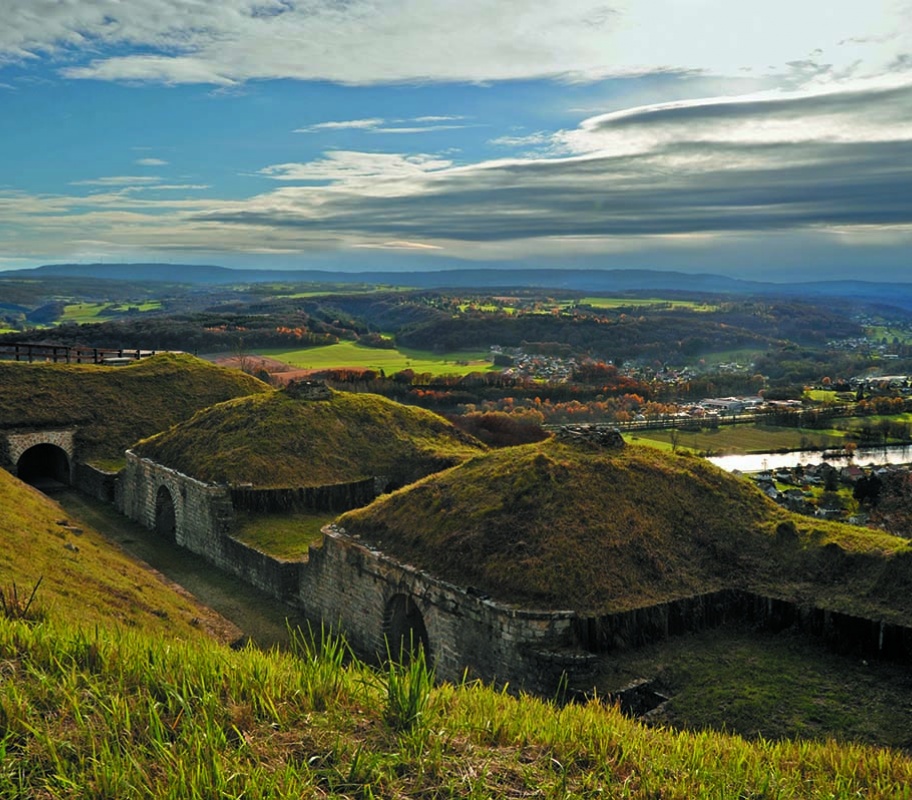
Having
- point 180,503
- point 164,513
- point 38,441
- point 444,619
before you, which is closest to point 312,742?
point 444,619

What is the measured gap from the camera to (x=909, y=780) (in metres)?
6.62

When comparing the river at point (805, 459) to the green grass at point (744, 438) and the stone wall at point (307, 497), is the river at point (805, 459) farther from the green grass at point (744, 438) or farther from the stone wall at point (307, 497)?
the stone wall at point (307, 497)

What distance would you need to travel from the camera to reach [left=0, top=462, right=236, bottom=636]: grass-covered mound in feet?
45.3

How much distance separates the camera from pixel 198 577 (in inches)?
944

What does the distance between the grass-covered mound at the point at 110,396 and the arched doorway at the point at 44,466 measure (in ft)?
4.10

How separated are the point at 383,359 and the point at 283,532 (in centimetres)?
7067

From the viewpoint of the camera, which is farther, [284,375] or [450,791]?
[284,375]

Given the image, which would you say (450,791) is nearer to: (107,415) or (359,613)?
(359,613)

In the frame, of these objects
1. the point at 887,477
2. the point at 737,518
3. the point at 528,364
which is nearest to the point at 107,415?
the point at 737,518

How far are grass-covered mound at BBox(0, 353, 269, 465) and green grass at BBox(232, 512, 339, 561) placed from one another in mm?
12433

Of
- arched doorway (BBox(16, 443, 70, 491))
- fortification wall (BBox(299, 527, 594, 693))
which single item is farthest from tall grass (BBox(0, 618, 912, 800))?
arched doorway (BBox(16, 443, 70, 491))

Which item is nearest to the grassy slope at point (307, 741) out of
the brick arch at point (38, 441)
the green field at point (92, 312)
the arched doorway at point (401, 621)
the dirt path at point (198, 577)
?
the dirt path at point (198, 577)

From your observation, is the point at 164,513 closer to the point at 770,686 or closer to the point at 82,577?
the point at 82,577

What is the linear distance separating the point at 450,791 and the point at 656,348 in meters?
119
